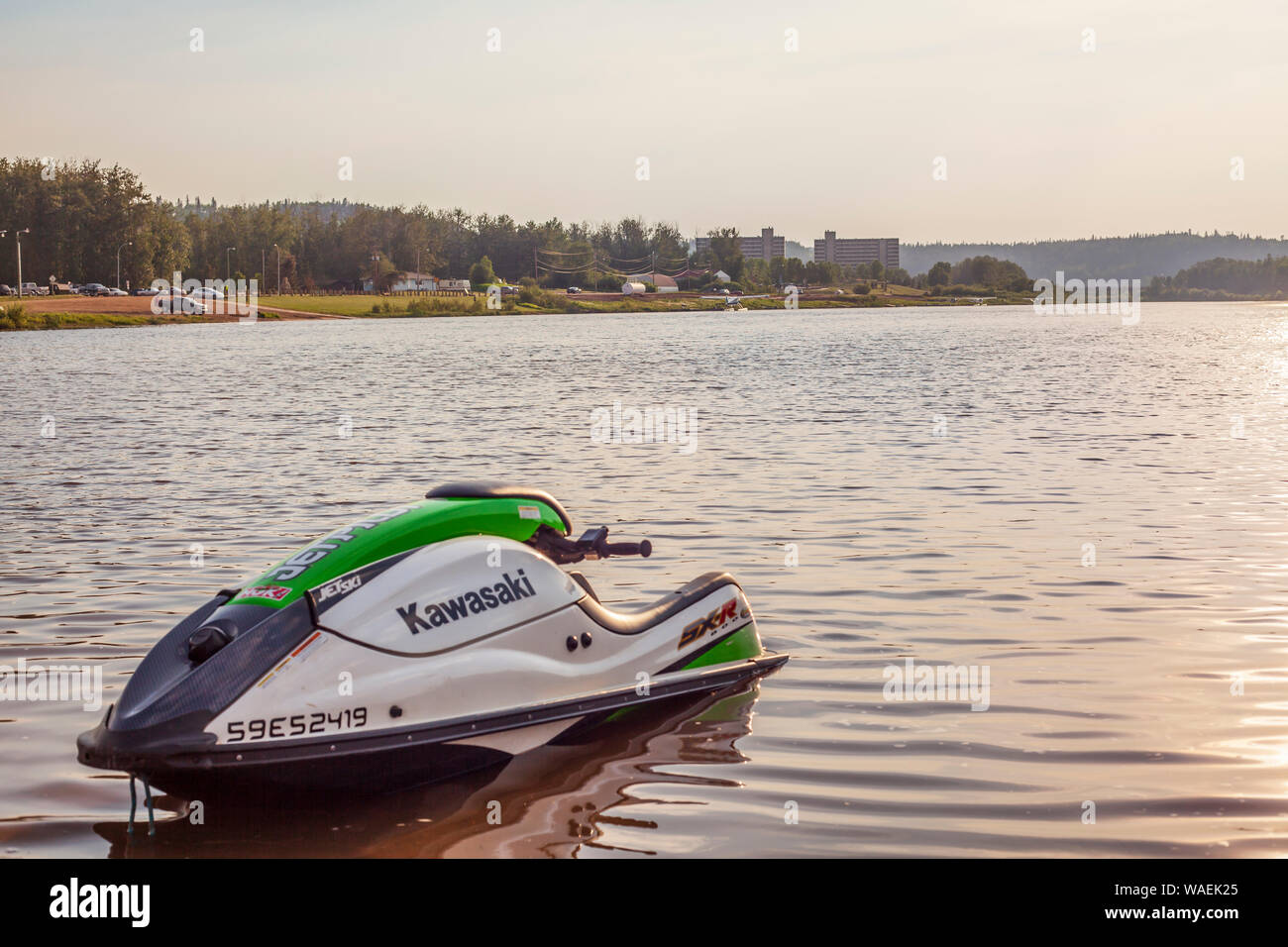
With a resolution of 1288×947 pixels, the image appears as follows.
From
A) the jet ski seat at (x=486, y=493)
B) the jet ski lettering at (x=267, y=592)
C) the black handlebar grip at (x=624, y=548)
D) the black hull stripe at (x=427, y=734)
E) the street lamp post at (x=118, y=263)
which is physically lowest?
the black hull stripe at (x=427, y=734)

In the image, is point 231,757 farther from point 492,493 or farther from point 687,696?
point 687,696

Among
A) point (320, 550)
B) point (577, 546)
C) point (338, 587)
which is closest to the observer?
point (338, 587)

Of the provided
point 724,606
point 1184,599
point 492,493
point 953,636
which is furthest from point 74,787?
point 1184,599

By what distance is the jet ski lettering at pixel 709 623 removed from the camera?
21.2 feet

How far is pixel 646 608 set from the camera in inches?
257

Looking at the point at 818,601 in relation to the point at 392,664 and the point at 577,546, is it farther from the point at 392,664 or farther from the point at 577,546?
the point at 392,664

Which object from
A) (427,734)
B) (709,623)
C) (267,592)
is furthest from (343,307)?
(427,734)

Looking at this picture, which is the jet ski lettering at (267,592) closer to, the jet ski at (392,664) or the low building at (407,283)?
the jet ski at (392,664)

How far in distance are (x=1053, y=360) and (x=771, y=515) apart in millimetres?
36391

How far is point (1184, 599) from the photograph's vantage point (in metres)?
8.42

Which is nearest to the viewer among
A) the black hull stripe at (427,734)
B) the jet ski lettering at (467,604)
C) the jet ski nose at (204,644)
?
the black hull stripe at (427,734)
